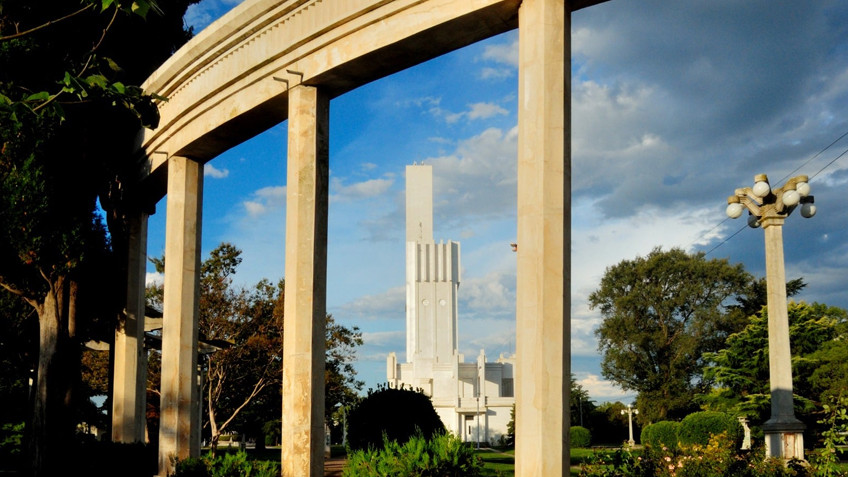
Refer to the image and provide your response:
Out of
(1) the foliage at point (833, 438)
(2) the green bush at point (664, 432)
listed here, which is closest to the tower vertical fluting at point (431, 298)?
(2) the green bush at point (664, 432)

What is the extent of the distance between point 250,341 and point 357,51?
2157cm

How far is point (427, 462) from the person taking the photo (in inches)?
348

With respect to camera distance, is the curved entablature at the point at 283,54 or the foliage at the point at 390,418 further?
the foliage at the point at 390,418

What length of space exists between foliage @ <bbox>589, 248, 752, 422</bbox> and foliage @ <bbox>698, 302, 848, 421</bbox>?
9.29 m

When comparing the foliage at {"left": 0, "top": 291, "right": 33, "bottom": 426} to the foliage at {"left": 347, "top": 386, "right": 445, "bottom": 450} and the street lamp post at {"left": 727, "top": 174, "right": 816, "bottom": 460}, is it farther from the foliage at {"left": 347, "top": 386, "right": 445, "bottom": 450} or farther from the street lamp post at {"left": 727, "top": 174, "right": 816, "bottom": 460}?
the street lamp post at {"left": 727, "top": 174, "right": 816, "bottom": 460}

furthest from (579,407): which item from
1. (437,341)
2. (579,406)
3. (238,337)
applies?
(238,337)

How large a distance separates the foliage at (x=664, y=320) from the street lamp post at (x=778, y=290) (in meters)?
34.6

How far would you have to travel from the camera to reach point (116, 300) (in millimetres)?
17375

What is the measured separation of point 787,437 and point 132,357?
12.6 metres

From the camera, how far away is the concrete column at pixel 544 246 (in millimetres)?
8055

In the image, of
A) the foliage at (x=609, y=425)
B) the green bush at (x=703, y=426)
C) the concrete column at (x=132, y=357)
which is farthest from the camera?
the foliage at (x=609, y=425)

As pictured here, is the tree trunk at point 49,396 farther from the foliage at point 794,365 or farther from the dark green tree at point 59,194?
the foliage at point 794,365

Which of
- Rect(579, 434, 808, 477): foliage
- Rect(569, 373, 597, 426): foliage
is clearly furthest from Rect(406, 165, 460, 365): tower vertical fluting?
Rect(579, 434, 808, 477): foliage

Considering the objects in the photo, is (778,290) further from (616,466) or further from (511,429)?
(511,429)
